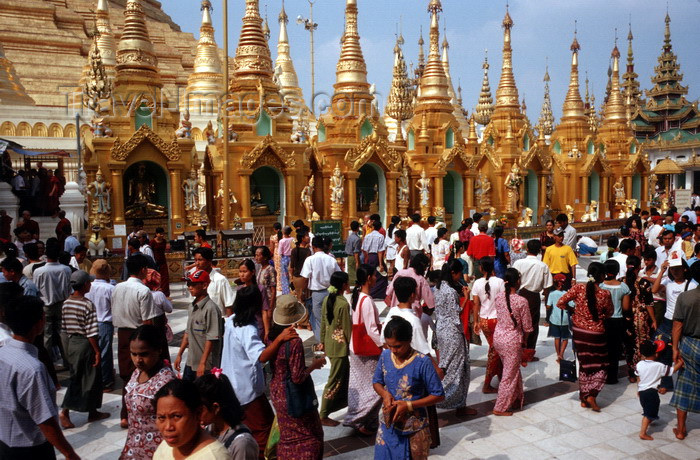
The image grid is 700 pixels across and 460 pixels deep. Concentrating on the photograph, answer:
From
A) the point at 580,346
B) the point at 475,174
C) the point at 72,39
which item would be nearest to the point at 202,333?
the point at 580,346

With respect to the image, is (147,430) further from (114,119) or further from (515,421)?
(114,119)

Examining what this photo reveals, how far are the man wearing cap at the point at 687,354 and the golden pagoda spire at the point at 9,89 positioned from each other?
975 inches

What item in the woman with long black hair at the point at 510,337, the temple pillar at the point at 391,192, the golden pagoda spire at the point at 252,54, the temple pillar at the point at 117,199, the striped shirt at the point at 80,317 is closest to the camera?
the striped shirt at the point at 80,317

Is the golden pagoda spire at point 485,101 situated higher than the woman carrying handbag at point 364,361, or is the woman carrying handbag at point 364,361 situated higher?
the golden pagoda spire at point 485,101

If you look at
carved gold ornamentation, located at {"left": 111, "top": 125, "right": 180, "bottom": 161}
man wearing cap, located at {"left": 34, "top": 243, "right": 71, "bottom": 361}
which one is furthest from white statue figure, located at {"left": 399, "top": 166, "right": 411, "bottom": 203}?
man wearing cap, located at {"left": 34, "top": 243, "right": 71, "bottom": 361}

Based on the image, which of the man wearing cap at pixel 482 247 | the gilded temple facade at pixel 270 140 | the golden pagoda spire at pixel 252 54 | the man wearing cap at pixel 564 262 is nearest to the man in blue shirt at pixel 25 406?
the man wearing cap at pixel 564 262

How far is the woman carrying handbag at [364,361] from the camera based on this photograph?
6.24 m

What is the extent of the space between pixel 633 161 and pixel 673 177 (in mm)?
17017

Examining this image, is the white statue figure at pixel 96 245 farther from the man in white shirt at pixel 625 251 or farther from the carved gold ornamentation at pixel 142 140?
the man in white shirt at pixel 625 251

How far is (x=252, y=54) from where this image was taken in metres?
21.4

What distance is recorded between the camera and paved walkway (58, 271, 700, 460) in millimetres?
5984

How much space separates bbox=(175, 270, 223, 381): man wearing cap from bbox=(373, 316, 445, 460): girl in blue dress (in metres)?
2.13

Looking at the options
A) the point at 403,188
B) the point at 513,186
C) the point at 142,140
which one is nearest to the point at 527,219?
the point at 513,186

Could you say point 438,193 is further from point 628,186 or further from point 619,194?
point 628,186
